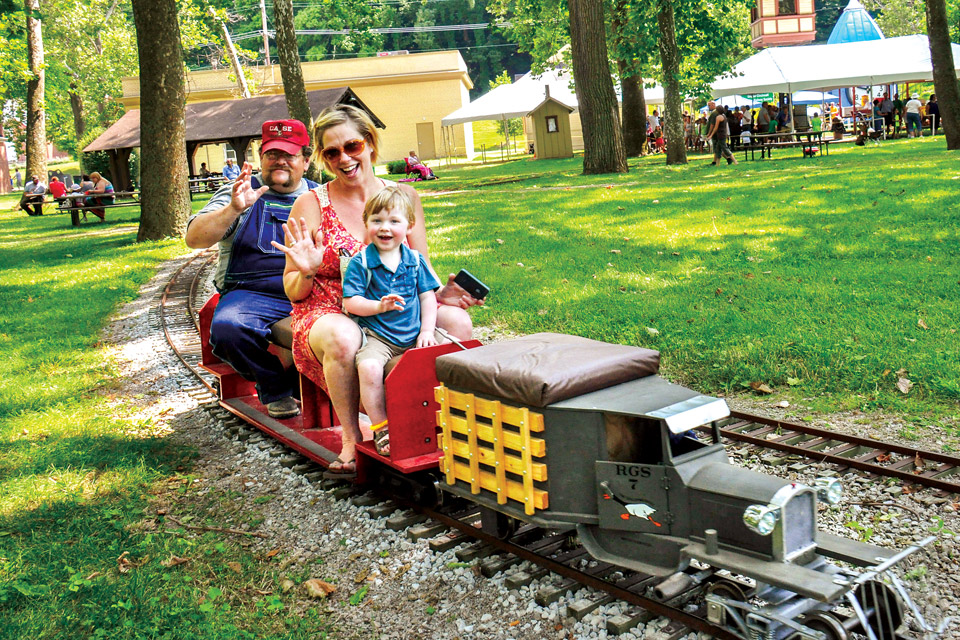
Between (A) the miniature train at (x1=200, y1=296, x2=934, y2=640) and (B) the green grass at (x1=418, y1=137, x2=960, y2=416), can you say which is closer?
(A) the miniature train at (x1=200, y1=296, x2=934, y2=640)

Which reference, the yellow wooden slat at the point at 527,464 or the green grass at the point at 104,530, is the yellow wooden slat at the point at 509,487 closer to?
the yellow wooden slat at the point at 527,464

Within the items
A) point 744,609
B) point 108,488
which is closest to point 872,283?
point 744,609

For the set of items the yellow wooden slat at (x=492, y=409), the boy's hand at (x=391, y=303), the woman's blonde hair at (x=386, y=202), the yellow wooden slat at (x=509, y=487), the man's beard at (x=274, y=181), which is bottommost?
the yellow wooden slat at (x=509, y=487)

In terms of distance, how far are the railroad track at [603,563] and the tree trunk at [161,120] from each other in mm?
13515

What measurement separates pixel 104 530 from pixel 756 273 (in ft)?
24.3

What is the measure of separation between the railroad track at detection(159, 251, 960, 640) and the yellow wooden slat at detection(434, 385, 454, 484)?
354 mm

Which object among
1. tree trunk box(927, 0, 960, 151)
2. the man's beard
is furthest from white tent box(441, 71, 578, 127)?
the man's beard

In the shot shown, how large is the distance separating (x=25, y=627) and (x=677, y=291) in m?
7.27

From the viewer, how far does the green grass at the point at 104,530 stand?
375 centimetres

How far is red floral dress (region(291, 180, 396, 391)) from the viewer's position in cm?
518

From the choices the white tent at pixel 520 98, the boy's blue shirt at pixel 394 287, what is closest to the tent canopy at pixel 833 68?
the white tent at pixel 520 98

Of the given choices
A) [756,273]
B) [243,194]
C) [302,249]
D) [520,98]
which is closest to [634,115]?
[520,98]

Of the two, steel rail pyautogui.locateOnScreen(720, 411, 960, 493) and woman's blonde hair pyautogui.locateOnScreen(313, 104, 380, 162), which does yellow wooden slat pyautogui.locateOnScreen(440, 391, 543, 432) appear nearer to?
woman's blonde hair pyautogui.locateOnScreen(313, 104, 380, 162)

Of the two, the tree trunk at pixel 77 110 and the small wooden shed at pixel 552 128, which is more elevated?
the tree trunk at pixel 77 110
